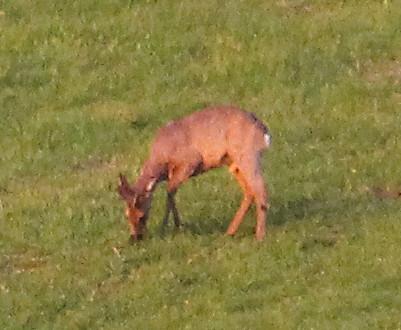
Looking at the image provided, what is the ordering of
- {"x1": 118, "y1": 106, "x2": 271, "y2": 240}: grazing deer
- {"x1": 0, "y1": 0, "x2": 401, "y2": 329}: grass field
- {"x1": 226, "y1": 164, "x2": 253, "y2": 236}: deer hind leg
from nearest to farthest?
{"x1": 0, "y1": 0, "x2": 401, "y2": 329}: grass field
{"x1": 118, "y1": 106, "x2": 271, "y2": 240}: grazing deer
{"x1": 226, "y1": 164, "x2": 253, "y2": 236}: deer hind leg

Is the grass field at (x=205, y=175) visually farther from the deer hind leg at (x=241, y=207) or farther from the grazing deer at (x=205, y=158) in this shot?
the grazing deer at (x=205, y=158)

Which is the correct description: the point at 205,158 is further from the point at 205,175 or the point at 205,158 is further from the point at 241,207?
the point at 205,175

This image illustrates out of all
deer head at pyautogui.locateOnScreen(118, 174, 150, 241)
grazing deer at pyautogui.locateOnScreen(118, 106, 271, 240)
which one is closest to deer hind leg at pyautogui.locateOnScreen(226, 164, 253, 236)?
grazing deer at pyautogui.locateOnScreen(118, 106, 271, 240)

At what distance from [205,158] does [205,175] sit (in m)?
1.97

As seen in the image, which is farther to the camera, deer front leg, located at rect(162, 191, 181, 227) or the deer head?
deer front leg, located at rect(162, 191, 181, 227)

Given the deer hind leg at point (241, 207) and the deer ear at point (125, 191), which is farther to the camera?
the deer hind leg at point (241, 207)

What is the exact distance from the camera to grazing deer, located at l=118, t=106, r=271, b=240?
485 inches

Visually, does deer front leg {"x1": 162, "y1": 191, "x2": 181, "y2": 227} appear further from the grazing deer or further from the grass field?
the grass field

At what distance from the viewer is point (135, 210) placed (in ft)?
40.7

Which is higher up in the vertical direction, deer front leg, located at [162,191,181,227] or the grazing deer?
the grazing deer

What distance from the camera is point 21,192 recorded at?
14.2m

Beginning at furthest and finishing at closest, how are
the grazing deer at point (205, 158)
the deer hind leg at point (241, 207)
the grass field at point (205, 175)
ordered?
1. the deer hind leg at point (241, 207)
2. the grazing deer at point (205, 158)
3. the grass field at point (205, 175)

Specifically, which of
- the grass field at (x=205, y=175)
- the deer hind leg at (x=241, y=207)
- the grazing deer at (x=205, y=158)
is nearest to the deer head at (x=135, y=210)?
the grazing deer at (x=205, y=158)

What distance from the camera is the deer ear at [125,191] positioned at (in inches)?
486
